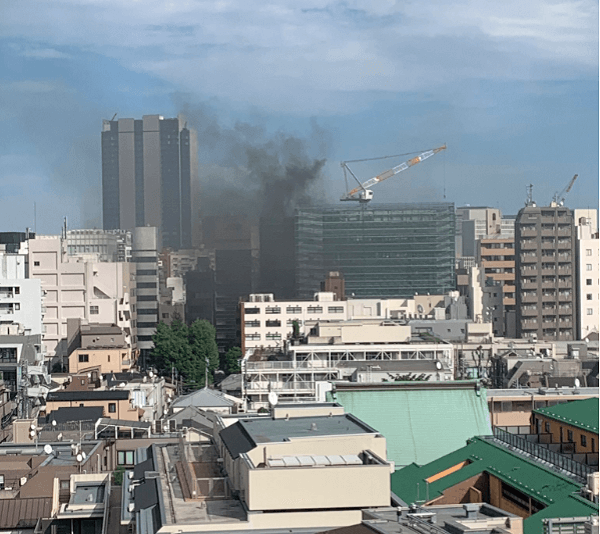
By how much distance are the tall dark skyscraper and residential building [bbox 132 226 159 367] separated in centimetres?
3789

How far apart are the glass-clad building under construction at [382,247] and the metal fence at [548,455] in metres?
51.3

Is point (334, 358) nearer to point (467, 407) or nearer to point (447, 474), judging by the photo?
point (467, 407)

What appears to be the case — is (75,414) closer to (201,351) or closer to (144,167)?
(201,351)

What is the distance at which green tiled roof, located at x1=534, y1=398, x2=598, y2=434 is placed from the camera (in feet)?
35.5

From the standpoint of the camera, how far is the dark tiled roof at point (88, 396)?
20.6 meters

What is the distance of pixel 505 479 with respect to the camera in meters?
10.2

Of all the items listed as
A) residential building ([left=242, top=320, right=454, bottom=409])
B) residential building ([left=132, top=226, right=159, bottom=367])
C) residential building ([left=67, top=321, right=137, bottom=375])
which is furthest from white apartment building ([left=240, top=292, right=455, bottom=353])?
residential building ([left=242, top=320, right=454, bottom=409])

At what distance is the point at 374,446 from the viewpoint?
8.83 m

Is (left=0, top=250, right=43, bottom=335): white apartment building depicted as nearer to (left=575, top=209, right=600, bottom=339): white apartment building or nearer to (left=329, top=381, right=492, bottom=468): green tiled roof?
(left=575, top=209, right=600, bottom=339): white apartment building

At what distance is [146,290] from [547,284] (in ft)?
49.8

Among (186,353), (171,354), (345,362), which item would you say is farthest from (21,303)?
(345,362)

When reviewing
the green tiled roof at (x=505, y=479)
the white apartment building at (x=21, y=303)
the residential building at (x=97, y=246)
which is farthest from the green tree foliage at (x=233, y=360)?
the green tiled roof at (x=505, y=479)

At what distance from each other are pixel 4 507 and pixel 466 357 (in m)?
19.2

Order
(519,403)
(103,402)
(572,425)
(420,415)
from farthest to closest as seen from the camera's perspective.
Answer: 1. (103,402)
2. (519,403)
3. (420,415)
4. (572,425)
